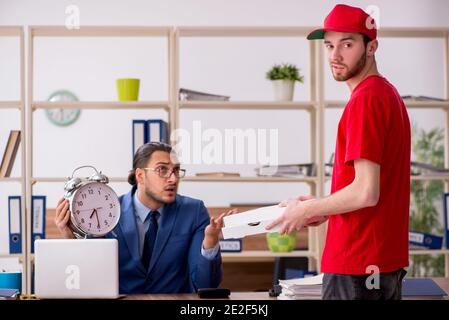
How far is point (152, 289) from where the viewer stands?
2.48 m

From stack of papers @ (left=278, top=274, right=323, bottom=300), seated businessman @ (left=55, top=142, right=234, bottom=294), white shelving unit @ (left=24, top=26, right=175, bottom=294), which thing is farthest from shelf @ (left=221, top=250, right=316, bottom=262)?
stack of papers @ (left=278, top=274, right=323, bottom=300)

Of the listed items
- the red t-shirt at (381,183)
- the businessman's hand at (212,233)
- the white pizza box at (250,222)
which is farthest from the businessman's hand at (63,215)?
the red t-shirt at (381,183)

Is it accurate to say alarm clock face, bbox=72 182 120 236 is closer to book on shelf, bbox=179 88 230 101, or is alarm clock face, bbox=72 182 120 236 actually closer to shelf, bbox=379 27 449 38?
book on shelf, bbox=179 88 230 101

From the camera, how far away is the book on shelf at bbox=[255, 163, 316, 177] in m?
4.03

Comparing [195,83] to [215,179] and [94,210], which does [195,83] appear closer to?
[215,179]

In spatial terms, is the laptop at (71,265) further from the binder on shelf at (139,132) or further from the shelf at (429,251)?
the shelf at (429,251)

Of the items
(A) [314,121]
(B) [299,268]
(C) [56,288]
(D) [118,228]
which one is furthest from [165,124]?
(C) [56,288]

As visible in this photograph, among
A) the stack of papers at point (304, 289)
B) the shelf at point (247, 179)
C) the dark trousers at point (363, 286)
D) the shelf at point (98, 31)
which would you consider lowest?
the stack of papers at point (304, 289)

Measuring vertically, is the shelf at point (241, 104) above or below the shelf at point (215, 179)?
above

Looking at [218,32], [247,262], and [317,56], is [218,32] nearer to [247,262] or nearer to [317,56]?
[317,56]

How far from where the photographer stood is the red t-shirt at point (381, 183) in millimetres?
1678

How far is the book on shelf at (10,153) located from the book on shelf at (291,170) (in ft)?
3.96

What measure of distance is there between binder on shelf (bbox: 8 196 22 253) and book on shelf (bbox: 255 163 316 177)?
119 cm

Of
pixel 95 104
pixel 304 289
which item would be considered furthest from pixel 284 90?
pixel 304 289
